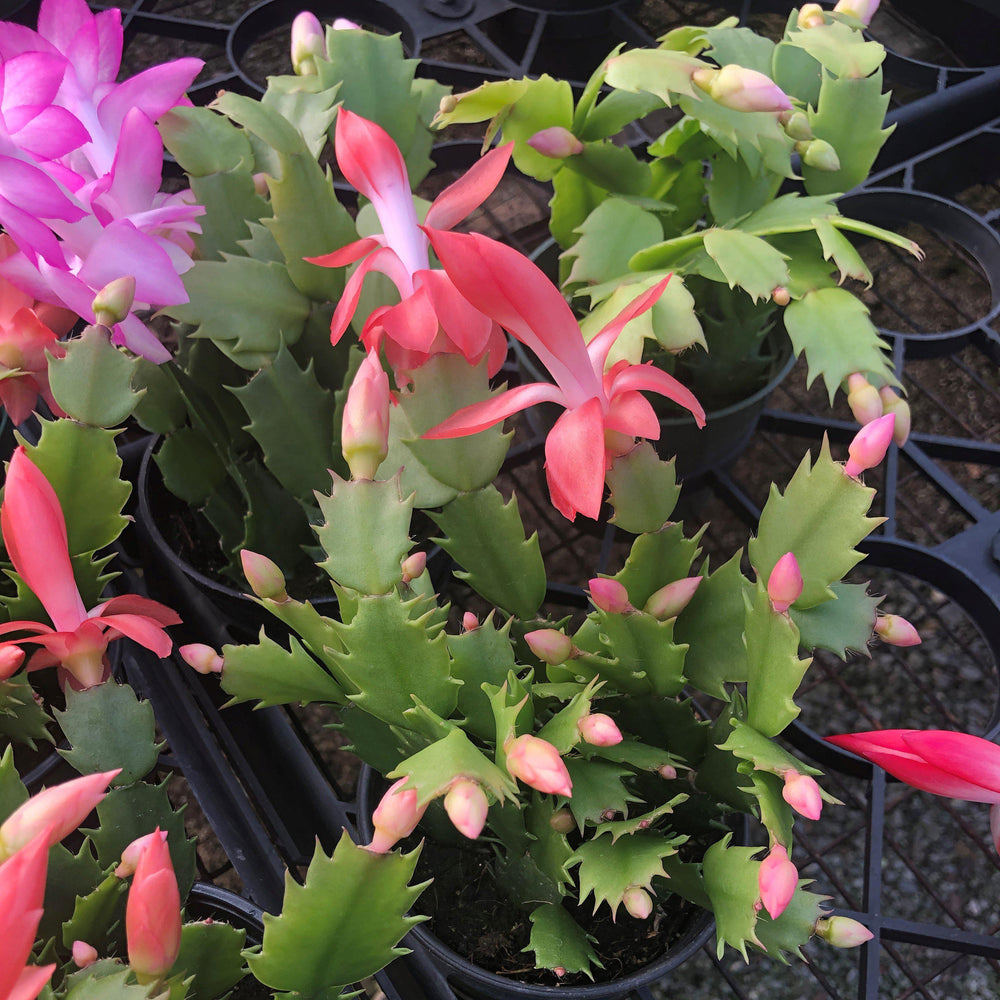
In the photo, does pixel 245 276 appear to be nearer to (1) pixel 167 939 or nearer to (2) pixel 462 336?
(2) pixel 462 336

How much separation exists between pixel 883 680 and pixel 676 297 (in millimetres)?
661

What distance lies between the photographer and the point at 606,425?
0.46 meters

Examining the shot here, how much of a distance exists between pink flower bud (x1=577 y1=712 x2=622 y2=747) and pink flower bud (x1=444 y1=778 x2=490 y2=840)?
0.19 ft

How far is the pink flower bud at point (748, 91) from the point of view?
0.57 m

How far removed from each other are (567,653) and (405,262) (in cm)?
24

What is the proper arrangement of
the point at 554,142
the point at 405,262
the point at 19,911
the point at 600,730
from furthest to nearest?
the point at 554,142
the point at 405,262
the point at 600,730
the point at 19,911

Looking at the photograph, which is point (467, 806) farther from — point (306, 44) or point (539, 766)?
point (306, 44)

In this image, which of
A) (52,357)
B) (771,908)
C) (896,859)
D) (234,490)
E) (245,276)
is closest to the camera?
(771,908)

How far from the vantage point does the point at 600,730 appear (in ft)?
1.38

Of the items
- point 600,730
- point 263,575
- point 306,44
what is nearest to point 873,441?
point 600,730

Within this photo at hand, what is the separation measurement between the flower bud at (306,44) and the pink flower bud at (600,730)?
543mm

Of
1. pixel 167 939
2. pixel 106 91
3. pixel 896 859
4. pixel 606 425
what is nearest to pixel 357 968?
pixel 167 939

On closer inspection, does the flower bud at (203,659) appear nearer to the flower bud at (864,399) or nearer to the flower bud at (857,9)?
the flower bud at (864,399)

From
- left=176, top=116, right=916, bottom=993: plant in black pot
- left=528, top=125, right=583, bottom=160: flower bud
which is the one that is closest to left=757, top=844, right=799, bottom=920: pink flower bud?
left=176, top=116, right=916, bottom=993: plant in black pot
